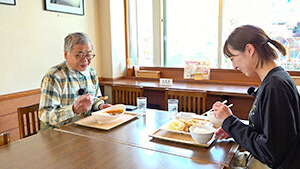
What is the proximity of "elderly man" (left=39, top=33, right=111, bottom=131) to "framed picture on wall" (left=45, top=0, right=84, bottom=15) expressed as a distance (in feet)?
3.31

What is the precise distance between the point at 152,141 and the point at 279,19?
7.48 feet

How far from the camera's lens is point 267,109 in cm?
100

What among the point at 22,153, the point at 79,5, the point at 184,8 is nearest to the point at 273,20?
the point at 184,8

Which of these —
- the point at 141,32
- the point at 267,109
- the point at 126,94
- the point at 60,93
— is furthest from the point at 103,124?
the point at 141,32

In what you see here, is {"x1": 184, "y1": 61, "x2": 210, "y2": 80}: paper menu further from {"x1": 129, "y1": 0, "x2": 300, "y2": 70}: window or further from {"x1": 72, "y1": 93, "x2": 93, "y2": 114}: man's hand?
{"x1": 72, "y1": 93, "x2": 93, "y2": 114}: man's hand

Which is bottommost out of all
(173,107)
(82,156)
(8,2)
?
(82,156)

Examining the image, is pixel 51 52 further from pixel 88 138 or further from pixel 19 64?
pixel 88 138

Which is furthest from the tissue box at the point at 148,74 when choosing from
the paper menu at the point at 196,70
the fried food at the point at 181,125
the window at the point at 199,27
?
the fried food at the point at 181,125

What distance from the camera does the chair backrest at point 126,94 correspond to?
2984mm

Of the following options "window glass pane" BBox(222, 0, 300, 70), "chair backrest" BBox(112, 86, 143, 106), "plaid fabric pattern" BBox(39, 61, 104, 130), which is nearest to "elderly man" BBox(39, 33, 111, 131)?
"plaid fabric pattern" BBox(39, 61, 104, 130)

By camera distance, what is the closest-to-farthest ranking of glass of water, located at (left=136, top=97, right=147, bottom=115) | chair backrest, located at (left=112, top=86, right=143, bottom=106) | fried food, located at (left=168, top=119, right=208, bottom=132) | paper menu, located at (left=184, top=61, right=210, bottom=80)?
fried food, located at (left=168, top=119, right=208, bottom=132), glass of water, located at (left=136, top=97, right=147, bottom=115), chair backrest, located at (left=112, top=86, right=143, bottom=106), paper menu, located at (left=184, top=61, right=210, bottom=80)

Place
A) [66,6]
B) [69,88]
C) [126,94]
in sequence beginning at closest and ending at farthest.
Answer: [69,88], [66,6], [126,94]

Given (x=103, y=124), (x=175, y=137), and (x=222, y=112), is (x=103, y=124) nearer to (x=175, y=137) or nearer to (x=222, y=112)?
(x=175, y=137)

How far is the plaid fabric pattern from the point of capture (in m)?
1.67
